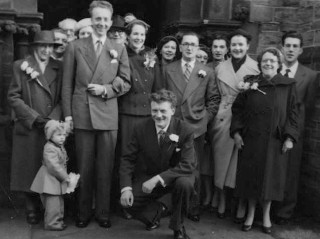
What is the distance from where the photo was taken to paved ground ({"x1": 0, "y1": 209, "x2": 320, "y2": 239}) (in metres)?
4.68

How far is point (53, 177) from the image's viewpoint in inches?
186

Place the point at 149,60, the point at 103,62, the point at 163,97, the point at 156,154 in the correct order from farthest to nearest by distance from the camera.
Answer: the point at 149,60
the point at 103,62
the point at 156,154
the point at 163,97

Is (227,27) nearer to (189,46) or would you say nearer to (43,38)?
(189,46)

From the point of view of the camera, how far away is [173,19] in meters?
6.96

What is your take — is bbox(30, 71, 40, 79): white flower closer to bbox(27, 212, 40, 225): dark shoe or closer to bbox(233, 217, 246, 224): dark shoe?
bbox(27, 212, 40, 225): dark shoe

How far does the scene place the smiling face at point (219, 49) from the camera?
5578mm

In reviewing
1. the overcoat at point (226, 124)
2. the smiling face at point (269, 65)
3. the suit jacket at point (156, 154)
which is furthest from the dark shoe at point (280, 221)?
the smiling face at point (269, 65)

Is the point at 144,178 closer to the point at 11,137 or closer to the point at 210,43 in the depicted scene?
the point at 11,137

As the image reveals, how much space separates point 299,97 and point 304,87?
14 cm

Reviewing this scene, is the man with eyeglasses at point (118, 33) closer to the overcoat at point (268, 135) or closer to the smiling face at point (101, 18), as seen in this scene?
the smiling face at point (101, 18)

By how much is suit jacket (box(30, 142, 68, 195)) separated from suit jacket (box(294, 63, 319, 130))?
268 centimetres

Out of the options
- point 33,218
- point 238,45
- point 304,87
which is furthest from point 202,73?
point 33,218

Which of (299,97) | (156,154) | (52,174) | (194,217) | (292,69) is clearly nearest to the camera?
(156,154)

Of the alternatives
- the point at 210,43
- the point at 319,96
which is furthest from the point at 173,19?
the point at 319,96
